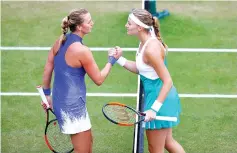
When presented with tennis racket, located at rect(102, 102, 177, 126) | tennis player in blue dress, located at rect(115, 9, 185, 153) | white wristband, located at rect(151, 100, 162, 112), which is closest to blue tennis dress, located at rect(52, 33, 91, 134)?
tennis racket, located at rect(102, 102, 177, 126)

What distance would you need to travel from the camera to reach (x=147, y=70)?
579cm

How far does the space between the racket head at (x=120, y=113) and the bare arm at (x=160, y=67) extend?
1.65 ft

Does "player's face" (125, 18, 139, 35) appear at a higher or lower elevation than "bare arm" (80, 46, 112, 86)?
higher

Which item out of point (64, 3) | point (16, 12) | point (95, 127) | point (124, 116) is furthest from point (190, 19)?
point (124, 116)

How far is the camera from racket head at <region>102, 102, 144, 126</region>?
5.99 meters

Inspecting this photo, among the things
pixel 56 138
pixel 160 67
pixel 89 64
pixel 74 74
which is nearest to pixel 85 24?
pixel 89 64

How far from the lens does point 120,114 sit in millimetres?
6086

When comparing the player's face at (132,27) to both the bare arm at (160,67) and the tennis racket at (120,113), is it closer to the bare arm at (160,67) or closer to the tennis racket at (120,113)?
the bare arm at (160,67)

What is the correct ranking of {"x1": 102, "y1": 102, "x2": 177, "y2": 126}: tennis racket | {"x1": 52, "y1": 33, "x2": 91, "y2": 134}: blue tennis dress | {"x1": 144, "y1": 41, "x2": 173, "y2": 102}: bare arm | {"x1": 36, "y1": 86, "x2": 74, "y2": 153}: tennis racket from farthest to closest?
{"x1": 36, "y1": 86, "x2": 74, "y2": 153}: tennis racket < {"x1": 102, "y1": 102, "x2": 177, "y2": 126}: tennis racket < {"x1": 52, "y1": 33, "x2": 91, "y2": 134}: blue tennis dress < {"x1": 144, "y1": 41, "x2": 173, "y2": 102}: bare arm

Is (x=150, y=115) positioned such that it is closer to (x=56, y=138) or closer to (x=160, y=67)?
(x=160, y=67)

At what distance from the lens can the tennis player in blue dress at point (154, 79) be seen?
564 centimetres

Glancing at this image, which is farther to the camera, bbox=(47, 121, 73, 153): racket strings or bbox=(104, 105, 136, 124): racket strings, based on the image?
bbox=(47, 121, 73, 153): racket strings

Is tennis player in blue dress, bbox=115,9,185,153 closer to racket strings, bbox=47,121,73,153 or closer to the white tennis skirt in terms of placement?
the white tennis skirt

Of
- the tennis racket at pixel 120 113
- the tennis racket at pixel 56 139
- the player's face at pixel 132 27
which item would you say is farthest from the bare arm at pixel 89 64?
the tennis racket at pixel 56 139
